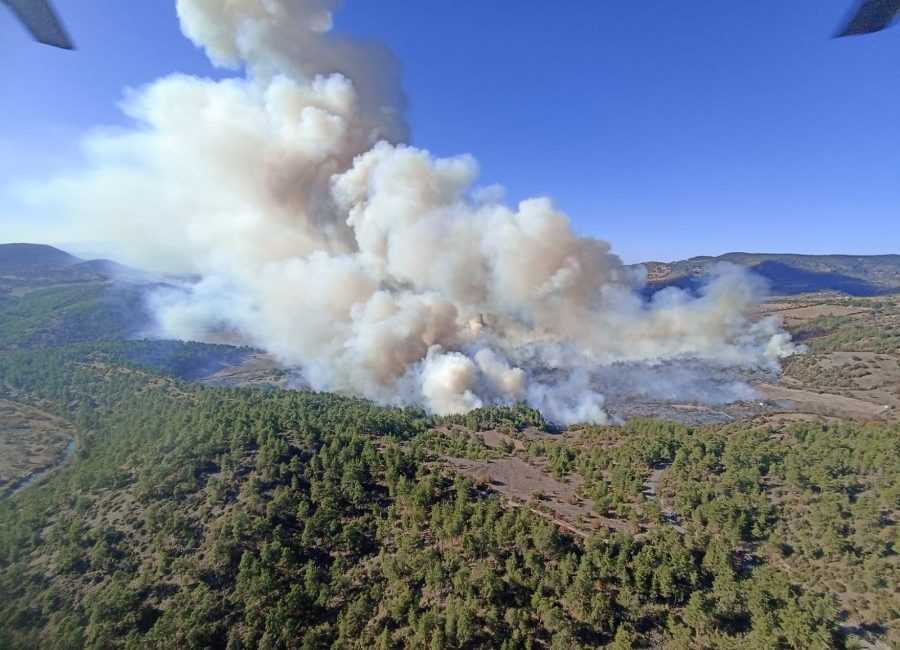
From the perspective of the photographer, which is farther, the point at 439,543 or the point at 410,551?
the point at 439,543

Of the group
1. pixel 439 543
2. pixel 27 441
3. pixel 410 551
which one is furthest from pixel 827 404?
pixel 27 441

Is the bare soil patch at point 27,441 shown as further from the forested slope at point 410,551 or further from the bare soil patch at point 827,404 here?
the bare soil patch at point 827,404

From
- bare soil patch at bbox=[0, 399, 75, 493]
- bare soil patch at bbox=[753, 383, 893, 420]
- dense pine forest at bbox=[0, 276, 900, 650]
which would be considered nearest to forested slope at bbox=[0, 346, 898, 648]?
dense pine forest at bbox=[0, 276, 900, 650]

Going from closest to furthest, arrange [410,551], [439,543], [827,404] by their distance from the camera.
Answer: [410,551]
[439,543]
[827,404]

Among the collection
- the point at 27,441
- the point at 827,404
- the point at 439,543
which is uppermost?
the point at 439,543

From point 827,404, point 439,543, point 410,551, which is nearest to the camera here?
point 410,551

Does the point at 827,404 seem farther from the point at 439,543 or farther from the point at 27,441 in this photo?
the point at 27,441

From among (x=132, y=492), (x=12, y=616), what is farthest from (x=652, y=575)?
(x=132, y=492)

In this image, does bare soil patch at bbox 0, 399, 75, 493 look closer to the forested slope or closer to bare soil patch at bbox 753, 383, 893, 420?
the forested slope

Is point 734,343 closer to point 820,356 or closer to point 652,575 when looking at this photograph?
point 820,356
